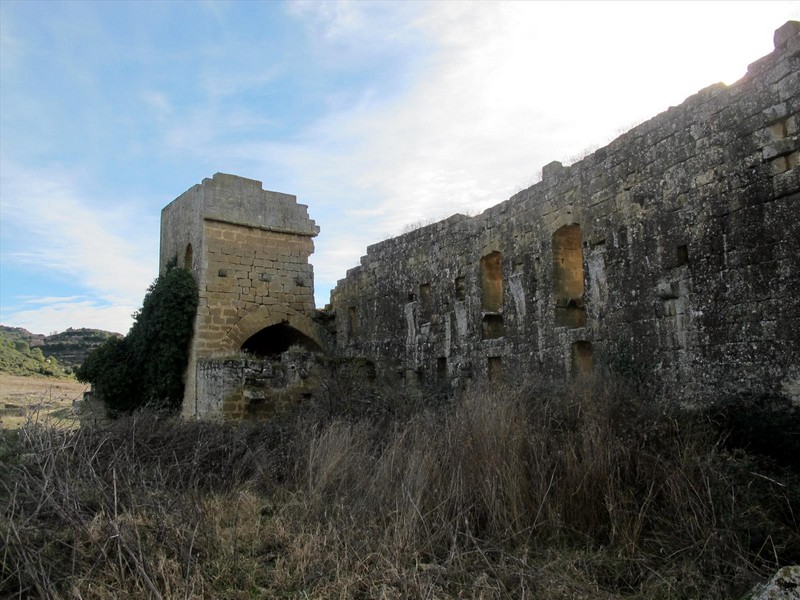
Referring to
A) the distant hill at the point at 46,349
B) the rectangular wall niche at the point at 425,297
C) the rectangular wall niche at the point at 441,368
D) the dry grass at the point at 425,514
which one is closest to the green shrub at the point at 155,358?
the rectangular wall niche at the point at 425,297

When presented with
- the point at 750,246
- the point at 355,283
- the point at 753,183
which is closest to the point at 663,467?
the point at 750,246

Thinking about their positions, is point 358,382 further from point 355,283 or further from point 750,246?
point 750,246

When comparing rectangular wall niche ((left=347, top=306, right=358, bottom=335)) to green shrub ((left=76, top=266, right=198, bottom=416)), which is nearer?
green shrub ((left=76, top=266, right=198, bottom=416))

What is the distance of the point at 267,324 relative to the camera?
16.8 m

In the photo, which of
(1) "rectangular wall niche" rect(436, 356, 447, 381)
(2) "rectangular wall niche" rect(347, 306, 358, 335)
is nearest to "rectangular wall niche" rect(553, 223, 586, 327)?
(1) "rectangular wall niche" rect(436, 356, 447, 381)

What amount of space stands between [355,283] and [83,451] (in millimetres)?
10843

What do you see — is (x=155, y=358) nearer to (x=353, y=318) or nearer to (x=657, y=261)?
(x=353, y=318)

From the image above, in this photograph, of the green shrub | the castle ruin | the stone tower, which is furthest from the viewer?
the stone tower

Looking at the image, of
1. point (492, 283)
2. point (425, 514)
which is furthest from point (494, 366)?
point (425, 514)

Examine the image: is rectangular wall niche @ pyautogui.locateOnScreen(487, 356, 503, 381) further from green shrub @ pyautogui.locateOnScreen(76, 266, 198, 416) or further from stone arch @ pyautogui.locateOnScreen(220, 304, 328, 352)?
green shrub @ pyautogui.locateOnScreen(76, 266, 198, 416)

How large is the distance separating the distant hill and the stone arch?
576 inches

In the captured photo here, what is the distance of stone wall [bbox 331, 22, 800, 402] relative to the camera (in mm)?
6840

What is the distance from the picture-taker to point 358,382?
11586 mm

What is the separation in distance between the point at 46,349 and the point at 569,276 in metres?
34.3
